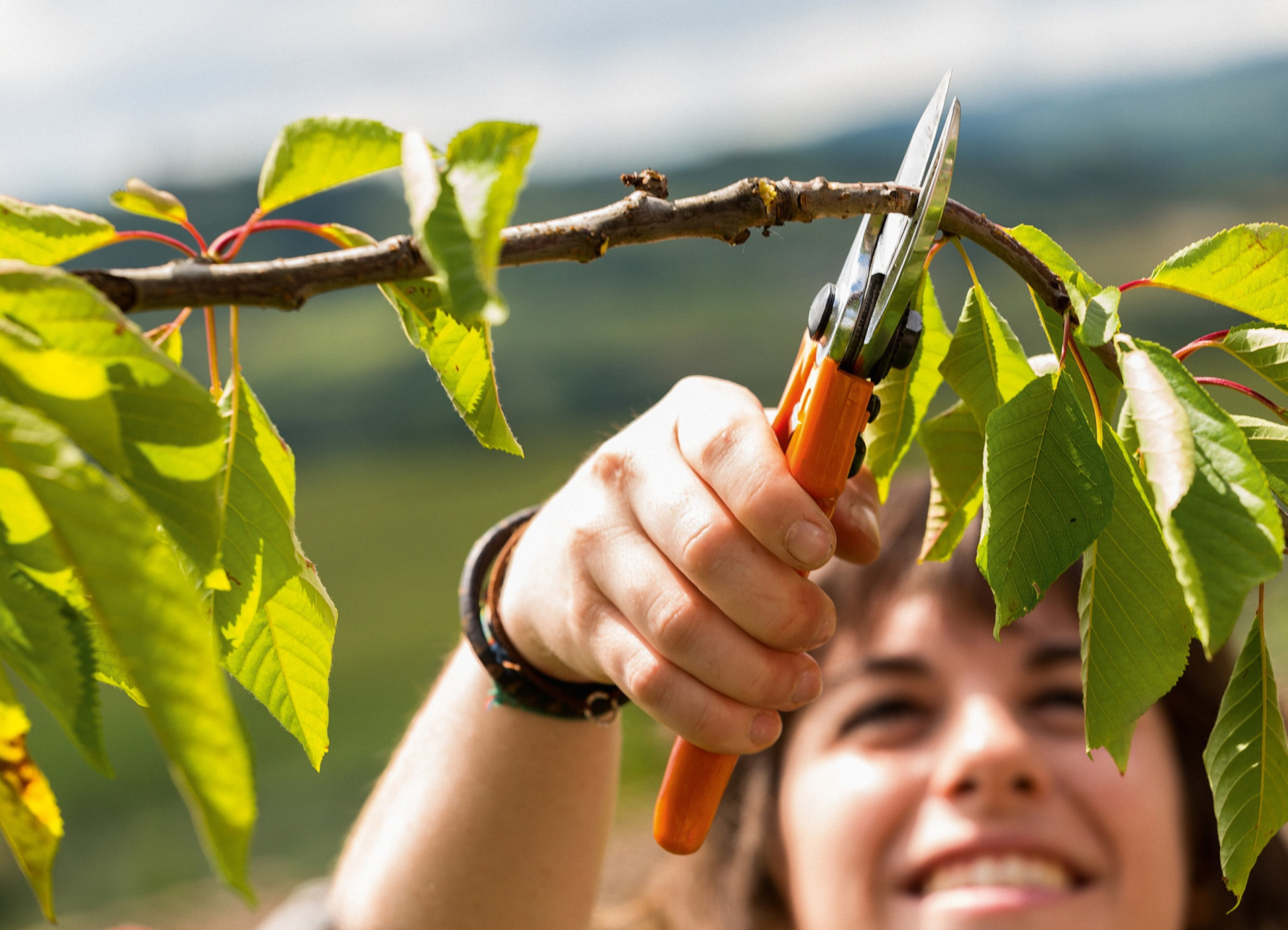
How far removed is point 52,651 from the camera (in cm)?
32

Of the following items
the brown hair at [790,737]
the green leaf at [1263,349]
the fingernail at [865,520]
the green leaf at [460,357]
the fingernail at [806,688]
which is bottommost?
the brown hair at [790,737]

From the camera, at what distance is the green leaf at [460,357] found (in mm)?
487

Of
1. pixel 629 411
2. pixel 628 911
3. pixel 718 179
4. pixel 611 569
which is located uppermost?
pixel 611 569

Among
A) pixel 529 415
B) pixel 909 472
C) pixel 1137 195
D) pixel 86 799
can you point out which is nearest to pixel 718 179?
pixel 529 415

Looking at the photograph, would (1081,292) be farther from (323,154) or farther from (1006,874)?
(1006,874)

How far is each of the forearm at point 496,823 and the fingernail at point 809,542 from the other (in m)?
0.56

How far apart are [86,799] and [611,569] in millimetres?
9021

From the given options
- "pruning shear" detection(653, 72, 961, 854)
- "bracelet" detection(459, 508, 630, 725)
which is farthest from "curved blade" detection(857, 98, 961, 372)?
"bracelet" detection(459, 508, 630, 725)

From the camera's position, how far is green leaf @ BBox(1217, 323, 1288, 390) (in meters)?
0.47

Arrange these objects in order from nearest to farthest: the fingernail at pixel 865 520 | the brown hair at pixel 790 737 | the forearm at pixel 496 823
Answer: the fingernail at pixel 865 520 < the forearm at pixel 496 823 < the brown hair at pixel 790 737

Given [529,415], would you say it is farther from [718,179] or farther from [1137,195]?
[1137,195]

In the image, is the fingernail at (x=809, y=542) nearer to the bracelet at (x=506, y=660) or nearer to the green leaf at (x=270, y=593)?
the green leaf at (x=270, y=593)

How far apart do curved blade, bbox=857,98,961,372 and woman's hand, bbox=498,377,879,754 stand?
0.11m

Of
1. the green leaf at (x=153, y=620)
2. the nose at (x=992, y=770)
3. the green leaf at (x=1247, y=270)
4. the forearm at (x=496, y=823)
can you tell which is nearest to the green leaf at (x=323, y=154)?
the green leaf at (x=153, y=620)
